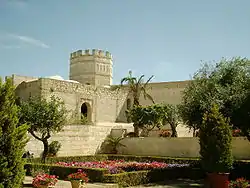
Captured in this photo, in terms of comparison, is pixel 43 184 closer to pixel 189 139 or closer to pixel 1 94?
pixel 1 94

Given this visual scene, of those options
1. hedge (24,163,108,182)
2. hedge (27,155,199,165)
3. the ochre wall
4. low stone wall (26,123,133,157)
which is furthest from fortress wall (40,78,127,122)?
hedge (24,163,108,182)

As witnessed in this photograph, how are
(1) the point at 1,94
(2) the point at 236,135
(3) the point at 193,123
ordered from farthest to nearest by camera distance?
(2) the point at 236,135
(3) the point at 193,123
(1) the point at 1,94

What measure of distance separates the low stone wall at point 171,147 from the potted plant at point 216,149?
9279 millimetres

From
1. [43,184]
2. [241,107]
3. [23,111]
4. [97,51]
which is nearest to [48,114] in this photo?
[23,111]

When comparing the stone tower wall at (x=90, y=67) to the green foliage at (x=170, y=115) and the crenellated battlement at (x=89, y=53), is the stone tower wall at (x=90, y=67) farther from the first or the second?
the green foliage at (x=170, y=115)

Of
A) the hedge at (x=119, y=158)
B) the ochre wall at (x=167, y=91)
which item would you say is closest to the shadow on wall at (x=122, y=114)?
the ochre wall at (x=167, y=91)

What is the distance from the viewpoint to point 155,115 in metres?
28.4

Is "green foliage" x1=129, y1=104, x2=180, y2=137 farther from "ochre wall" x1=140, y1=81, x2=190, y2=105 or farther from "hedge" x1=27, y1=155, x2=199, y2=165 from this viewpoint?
"ochre wall" x1=140, y1=81, x2=190, y2=105

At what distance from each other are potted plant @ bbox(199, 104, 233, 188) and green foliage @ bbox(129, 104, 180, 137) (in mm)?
14528

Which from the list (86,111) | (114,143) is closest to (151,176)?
(114,143)

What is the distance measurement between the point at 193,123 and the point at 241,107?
2919 millimetres

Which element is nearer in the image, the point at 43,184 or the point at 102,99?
the point at 43,184

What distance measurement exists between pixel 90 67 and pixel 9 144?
116ft

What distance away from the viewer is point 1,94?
26.6ft
